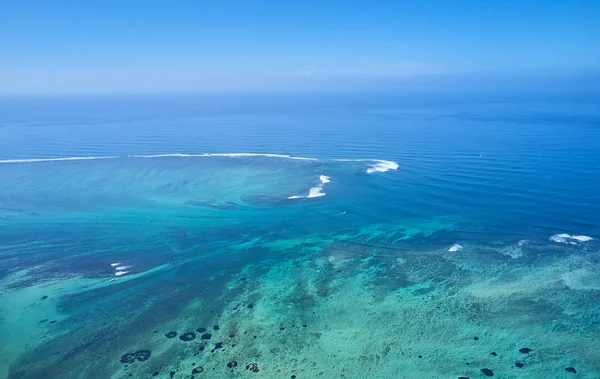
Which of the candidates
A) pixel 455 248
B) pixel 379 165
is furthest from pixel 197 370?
pixel 379 165

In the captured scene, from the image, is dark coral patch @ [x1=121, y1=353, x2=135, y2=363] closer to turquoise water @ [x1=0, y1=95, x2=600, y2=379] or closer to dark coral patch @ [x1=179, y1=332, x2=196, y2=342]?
turquoise water @ [x1=0, y1=95, x2=600, y2=379]

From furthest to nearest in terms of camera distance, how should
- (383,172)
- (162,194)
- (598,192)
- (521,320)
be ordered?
(383,172) < (162,194) < (598,192) < (521,320)

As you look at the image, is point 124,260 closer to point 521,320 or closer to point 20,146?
point 521,320

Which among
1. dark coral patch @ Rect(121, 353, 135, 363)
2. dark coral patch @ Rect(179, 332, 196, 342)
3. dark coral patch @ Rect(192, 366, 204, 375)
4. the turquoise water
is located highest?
the turquoise water

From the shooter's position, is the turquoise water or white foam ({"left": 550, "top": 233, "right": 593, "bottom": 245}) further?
white foam ({"left": 550, "top": 233, "right": 593, "bottom": 245})

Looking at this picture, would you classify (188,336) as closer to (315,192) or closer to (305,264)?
(305,264)

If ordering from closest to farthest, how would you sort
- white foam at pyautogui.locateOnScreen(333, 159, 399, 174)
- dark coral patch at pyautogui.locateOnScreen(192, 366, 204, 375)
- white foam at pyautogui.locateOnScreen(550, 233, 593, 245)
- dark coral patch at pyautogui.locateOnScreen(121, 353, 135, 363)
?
1. dark coral patch at pyautogui.locateOnScreen(192, 366, 204, 375)
2. dark coral patch at pyautogui.locateOnScreen(121, 353, 135, 363)
3. white foam at pyautogui.locateOnScreen(550, 233, 593, 245)
4. white foam at pyautogui.locateOnScreen(333, 159, 399, 174)

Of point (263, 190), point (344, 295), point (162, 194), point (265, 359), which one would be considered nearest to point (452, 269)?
point (344, 295)

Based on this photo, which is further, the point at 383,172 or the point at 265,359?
the point at 383,172

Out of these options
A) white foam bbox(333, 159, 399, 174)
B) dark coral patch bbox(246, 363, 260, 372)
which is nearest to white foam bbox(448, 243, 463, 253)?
dark coral patch bbox(246, 363, 260, 372)
